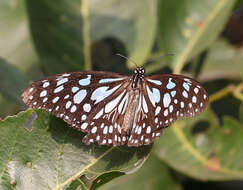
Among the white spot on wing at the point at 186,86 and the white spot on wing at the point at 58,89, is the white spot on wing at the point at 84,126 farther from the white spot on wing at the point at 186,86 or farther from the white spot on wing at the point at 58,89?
the white spot on wing at the point at 186,86

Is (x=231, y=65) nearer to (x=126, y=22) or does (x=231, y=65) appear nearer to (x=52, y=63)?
(x=126, y=22)

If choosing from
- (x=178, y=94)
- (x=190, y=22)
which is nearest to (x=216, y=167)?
(x=178, y=94)

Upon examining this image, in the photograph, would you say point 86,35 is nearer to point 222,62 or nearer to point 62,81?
point 62,81

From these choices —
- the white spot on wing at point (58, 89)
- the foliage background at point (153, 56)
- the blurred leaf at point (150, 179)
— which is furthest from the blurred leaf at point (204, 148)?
the white spot on wing at point (58, 89)

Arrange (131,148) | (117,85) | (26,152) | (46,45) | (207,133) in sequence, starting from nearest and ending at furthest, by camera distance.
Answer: (26,152) → (131,148) → (117,85) → (46,45) → (207,133)

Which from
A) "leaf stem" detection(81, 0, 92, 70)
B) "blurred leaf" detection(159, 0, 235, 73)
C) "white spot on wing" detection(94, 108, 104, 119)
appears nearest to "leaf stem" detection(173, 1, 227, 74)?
"blurred leaf" detection(159, 0, 235, 73)

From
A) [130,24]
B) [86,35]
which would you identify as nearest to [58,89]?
[86,35]
